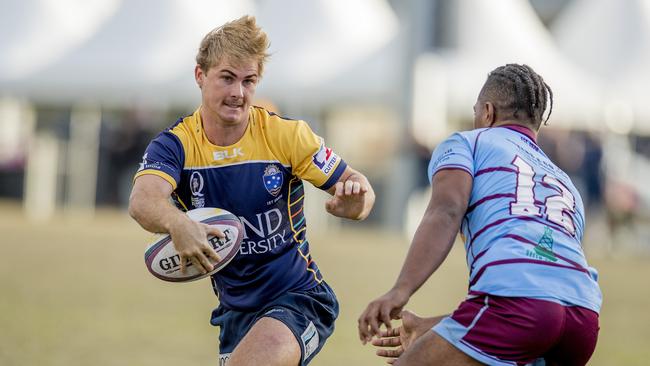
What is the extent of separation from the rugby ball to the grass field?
325cm

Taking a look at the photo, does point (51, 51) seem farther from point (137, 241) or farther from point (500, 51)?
point (500, 51)

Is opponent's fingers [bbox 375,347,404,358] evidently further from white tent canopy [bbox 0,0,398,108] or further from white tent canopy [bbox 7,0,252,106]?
white tent canopy [bbox 7,0,252,106]

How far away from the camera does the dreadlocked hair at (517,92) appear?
16.0ft

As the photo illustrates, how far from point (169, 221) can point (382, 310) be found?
1070mm

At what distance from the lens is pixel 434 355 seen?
4.48m

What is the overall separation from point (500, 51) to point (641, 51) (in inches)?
103

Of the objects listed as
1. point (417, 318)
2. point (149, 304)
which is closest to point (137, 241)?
point (149, 304)

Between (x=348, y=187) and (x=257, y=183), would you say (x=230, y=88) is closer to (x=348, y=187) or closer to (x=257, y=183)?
(x=257, y=183)

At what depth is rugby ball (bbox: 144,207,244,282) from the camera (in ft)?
17.1

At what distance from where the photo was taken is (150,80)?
23.2 meters

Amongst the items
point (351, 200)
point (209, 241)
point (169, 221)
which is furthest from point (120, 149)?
point (169, 221)

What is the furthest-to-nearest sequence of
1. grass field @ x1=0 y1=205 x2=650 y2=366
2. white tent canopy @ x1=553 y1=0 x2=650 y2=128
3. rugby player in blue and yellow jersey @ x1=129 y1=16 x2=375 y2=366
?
white tent canopy @ x1=553 y1=0 x2=650 y2=128, grass field @ x1=0 y1=205 x2=650 y2=366, rugby player in blue and yellow jersey @ x1=129 y1=16 x2=375 y2=366

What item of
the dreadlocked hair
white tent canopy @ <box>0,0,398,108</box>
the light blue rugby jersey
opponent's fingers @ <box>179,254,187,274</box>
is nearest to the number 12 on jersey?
the light blue rugby jersey

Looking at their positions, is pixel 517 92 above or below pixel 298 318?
above
